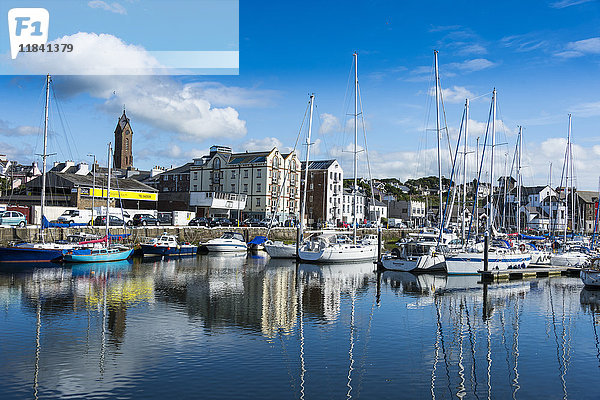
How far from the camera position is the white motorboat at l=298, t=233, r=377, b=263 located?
57344 millimetres

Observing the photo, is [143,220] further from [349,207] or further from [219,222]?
[349,207]

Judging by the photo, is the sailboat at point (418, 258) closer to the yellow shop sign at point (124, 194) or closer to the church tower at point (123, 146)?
the yellow shop sign at point (124, 194)

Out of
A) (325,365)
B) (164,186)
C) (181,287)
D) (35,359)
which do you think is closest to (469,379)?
(325,365)

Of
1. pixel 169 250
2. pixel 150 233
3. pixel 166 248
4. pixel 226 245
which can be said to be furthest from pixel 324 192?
pixel 166 248

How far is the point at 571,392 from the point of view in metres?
18.1

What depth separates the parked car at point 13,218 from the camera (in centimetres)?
5728

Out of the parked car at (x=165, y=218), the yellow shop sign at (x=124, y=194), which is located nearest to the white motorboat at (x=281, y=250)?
the parked car at (x=165, y=218)

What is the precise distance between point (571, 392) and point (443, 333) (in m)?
8.53

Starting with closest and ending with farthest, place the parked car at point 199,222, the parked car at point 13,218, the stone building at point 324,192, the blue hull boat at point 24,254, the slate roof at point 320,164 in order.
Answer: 1. the blue hull boat at point 24,254
2. the parked car at point 13,218
3. the parked car at point 199,222
4. the stone building at point 324,192
5. the slate roof at point 320,164

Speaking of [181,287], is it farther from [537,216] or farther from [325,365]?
[537,216]

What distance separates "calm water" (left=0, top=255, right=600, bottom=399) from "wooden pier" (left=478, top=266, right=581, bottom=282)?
3.76m

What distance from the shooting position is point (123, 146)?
547ft

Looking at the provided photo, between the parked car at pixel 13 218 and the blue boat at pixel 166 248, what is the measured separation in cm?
1346

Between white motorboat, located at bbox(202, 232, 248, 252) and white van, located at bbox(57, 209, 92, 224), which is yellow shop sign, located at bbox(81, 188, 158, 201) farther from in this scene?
white motorboat, located at bbox(202, 232, 248, 252)
